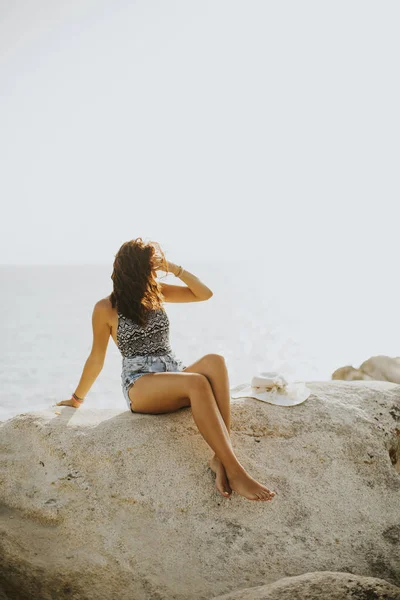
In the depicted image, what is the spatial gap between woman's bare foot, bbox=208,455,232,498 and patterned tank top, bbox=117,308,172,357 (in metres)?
1.09

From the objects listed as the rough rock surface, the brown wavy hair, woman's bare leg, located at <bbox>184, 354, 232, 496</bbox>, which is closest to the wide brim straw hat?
woman's bare leg, located at <bbox>184, 354, 232, 496</bbox>

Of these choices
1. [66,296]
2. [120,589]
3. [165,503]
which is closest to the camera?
[120,589]

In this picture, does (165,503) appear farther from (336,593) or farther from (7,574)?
(336,593)

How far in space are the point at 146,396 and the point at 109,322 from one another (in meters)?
0.75

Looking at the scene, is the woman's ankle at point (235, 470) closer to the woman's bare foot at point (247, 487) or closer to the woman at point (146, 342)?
the woman's bare foot at point (247, 487)

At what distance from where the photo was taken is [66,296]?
5581 centimetres

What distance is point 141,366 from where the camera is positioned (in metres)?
4.21

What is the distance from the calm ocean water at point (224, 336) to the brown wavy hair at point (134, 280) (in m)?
13.1

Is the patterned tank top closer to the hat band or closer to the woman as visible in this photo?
the woman

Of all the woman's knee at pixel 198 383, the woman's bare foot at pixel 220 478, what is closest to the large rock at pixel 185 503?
the woman's bare foot at pixel 220 478

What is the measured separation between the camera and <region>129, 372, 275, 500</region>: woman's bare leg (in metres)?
3.49

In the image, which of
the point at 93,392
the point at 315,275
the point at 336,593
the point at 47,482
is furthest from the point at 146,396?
the point at 315,275

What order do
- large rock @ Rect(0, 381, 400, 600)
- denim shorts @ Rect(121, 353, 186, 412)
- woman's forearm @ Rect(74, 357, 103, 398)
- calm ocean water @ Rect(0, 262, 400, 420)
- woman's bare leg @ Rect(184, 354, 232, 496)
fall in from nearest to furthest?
large rock @ Rect(0, 381, 400, 600)
woman's bare leg @ Rect(184, 354, 232, 496)
denim shorts @ Rect(121, 353, 186, 412)
woman's forearm @ Rect(74, 357, 103, 398)
calm ocean water @ Rect(0, 262, 400, 420)

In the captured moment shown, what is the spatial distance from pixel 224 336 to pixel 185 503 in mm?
30004
